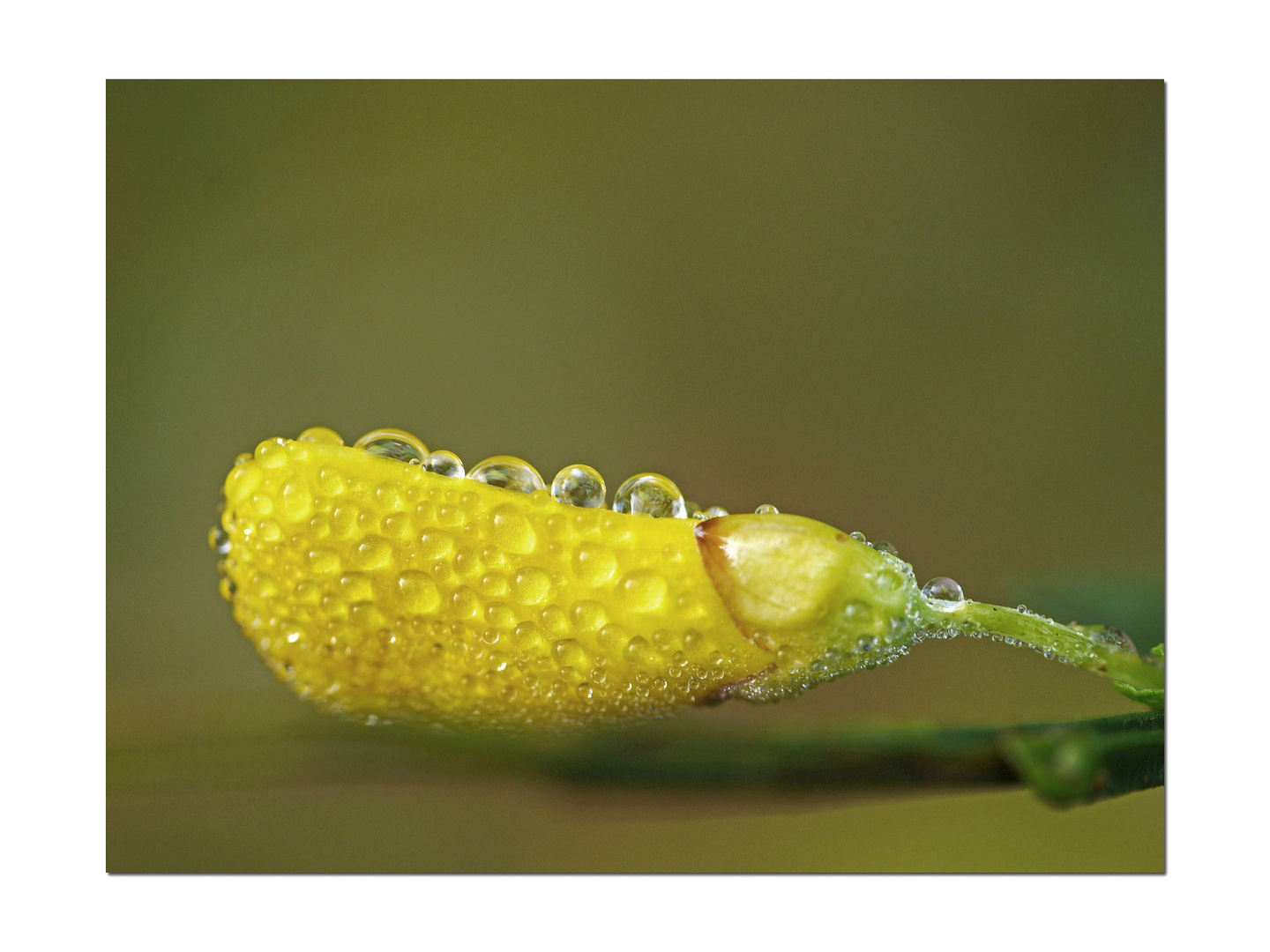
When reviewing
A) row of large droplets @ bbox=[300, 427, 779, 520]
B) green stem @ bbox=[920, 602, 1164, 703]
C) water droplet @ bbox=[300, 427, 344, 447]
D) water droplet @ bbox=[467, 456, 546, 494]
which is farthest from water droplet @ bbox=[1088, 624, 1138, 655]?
water droplet @ bbox=[300, 427, 344, 447]

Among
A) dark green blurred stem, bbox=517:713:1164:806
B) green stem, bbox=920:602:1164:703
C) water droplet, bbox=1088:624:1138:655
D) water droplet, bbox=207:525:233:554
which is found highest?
water droplet, bbox=207:525:233:554

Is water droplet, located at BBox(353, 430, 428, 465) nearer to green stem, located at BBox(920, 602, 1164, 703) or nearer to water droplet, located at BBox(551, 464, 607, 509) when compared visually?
water droplet, located at BBox(551, 464, 607, 509)

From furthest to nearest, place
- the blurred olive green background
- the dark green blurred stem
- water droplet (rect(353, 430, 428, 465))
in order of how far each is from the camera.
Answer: the blurred olive green background, water droplet (rect(353, 430, 428, 465)), the dark green blurred stem

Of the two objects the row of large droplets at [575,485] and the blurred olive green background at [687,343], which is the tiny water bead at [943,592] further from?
the blurred olive green background at [687,343]

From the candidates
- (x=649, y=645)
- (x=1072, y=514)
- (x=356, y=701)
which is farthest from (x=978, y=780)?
(x=1072, y=514)

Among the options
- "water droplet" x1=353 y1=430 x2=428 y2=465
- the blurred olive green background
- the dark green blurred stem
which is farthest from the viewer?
the blurred olive green background

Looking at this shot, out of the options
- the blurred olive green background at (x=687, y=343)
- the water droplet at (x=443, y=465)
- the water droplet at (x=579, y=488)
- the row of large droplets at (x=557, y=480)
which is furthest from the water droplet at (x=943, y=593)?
the blurred olive green background at (x=687, y=343)
